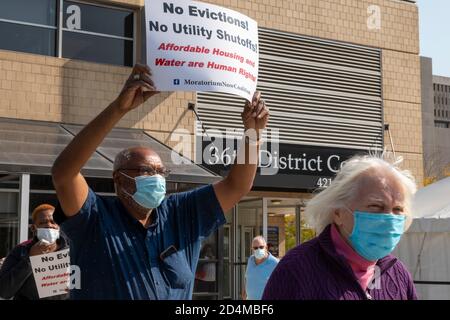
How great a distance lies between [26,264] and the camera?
6016 millimetres

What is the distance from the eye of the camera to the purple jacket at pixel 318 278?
293 cm

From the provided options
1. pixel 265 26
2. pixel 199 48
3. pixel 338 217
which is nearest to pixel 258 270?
pixel 199 48

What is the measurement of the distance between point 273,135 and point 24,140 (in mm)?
6646

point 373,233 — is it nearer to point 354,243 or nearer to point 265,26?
point 354,243

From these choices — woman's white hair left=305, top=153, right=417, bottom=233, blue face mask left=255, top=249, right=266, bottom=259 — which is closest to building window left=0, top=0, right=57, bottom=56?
blue face mask left=255, top=249, right=266, bottom=259

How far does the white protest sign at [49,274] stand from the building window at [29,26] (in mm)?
10382

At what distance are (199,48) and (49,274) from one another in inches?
104

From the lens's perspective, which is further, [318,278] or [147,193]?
[147,193]

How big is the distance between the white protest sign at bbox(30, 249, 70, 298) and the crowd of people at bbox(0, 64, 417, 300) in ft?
7.56

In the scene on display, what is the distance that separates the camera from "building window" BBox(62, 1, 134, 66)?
16.5 meters

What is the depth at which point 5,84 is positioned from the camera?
15484mm

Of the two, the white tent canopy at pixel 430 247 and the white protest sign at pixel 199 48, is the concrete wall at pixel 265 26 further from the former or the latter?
the white protest sign at pixel 199 48

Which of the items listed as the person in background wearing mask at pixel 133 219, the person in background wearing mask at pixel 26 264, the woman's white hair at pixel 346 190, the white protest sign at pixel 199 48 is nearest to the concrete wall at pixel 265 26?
the person in background wearing mask at pixel 26 264
